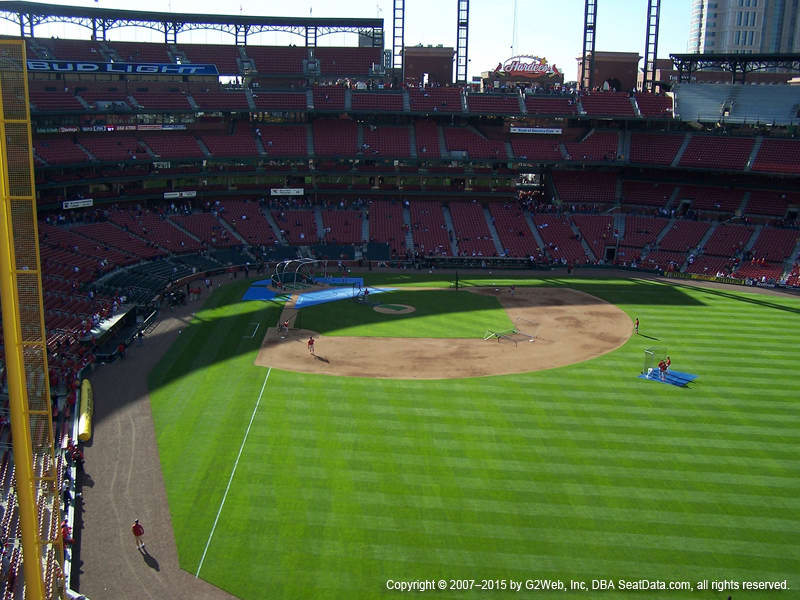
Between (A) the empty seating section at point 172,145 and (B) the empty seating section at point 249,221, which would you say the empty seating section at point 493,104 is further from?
(A) the empty seating section at point 172,145

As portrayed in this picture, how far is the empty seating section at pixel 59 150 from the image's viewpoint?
64000 mm

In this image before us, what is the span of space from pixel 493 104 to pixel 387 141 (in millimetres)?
14187

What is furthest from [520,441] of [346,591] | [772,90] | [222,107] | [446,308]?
[772,90]

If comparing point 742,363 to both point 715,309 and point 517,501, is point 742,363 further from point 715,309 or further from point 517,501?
point 517,501

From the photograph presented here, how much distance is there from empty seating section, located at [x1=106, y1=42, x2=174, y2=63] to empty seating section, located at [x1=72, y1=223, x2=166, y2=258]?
2621 centimetres

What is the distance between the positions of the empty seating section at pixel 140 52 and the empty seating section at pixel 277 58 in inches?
405

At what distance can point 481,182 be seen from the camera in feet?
273

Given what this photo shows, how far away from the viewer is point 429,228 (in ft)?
252

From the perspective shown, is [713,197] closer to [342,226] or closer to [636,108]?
[636,108]

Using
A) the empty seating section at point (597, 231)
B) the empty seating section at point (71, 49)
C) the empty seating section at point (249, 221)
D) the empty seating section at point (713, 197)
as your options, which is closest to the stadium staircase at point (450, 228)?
the empty seating section at point (597, 231)

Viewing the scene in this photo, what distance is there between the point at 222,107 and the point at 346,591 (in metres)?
67.0

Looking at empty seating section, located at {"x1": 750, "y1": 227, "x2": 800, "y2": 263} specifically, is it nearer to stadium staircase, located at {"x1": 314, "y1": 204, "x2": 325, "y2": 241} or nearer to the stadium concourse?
the stadium concourse

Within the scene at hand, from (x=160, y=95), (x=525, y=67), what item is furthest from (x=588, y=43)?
(x=160, y=95)

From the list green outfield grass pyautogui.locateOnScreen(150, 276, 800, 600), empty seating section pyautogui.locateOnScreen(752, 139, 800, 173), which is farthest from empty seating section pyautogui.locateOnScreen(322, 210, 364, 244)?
empty seating section pyautogui.locateOnScreen(752, 139, 800, 173)
